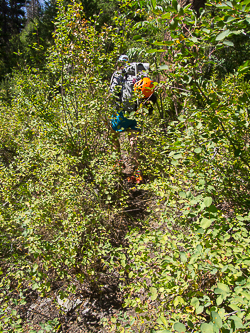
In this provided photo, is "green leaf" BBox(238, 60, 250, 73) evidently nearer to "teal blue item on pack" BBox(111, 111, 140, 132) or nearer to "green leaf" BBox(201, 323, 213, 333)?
"green leaf" BBox(201, 323, 213, 333)

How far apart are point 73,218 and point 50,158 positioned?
0.88m

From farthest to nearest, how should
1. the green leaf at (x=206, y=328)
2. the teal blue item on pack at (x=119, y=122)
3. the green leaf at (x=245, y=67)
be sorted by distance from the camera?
the teal blue item on pack at (x=119, y=122)
the green leaf at (x=245, y=67)
the green leaf at (x=206, y=328)

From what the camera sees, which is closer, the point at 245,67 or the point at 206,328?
the point at 206,328

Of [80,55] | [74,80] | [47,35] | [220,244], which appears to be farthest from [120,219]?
[47,35]

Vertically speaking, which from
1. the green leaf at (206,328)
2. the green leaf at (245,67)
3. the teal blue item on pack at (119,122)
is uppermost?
the green leaf at (245,67)

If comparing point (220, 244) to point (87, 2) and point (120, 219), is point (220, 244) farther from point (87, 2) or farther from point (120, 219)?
point (87, 2)

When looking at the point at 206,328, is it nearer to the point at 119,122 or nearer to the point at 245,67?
the point at 245,67

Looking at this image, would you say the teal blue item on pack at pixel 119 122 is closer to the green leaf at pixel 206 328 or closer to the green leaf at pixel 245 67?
the green leaf at pixel 245 67

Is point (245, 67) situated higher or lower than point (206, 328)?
higher

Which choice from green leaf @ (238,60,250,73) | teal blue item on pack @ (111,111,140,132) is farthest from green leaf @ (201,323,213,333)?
teal blue item on pack @ (111,111,140,132)

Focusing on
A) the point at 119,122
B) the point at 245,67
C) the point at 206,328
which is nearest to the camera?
the point at 206,328

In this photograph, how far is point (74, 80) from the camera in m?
2.43

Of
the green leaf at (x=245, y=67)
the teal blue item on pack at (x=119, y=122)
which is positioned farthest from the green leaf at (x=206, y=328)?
the teal blue item on pack at (x=119, y=122)

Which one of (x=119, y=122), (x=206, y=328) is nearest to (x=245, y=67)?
(x=206, y=328)
